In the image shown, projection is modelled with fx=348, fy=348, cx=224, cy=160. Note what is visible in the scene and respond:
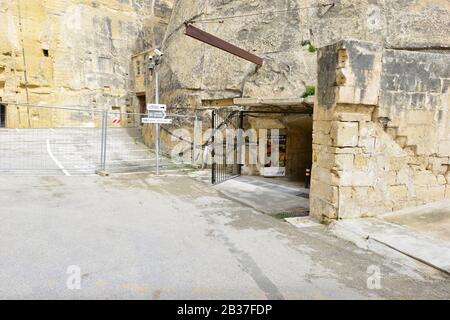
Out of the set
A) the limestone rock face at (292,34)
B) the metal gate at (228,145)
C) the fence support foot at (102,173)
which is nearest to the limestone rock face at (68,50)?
the limestone rock face at (292,34)

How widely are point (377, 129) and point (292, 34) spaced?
712cm

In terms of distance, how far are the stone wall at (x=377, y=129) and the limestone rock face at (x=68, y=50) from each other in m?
19.5

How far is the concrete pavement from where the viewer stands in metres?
3.76

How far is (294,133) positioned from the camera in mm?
12062

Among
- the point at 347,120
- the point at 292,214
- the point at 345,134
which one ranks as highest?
the point at 347,120

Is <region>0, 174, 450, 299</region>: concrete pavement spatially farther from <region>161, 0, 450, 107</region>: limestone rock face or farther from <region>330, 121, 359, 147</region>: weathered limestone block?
<region>161, 0, 450, 107</region>: limestone rock face

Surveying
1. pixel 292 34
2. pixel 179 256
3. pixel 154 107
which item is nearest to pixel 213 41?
pixel 154 107

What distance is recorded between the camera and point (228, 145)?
1230 cm

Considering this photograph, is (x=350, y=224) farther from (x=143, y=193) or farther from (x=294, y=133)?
(x=294, y=133)

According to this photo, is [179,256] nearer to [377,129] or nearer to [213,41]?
[377,129]

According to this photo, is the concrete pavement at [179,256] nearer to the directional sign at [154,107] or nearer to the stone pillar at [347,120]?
the stone pillar at [347,120]

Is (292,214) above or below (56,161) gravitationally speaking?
below

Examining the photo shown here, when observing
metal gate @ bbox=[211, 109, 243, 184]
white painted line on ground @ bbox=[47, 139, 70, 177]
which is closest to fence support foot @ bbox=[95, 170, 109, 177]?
white painted line on ground @ bbox=[47, 139, 70, 177]

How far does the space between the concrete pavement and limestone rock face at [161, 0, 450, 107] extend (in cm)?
597
